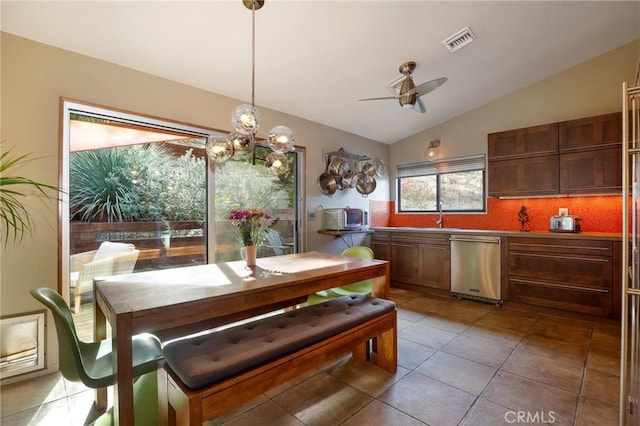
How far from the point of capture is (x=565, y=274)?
3.21m

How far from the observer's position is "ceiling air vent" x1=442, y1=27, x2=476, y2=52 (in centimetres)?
265

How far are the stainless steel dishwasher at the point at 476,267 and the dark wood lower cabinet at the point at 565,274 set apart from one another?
0.16 m

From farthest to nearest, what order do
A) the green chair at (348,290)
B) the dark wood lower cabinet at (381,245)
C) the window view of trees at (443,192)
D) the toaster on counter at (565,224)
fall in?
the dark wood lower cabinet at (381,245) < the window view of trees at (443,192) < the toaster on counter at (565,224) < the green chair at (348,290)

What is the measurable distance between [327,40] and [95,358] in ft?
9.51

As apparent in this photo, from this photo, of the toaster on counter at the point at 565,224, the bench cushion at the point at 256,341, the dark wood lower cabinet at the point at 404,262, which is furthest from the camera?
the dark wood lower cabinet at the point at 404,262

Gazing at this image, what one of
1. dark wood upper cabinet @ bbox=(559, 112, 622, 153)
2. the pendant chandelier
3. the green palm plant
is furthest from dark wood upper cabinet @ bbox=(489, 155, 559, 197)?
the green palm plant

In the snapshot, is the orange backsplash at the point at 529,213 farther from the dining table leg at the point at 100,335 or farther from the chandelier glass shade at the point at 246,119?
the dining table leg at the point at 100,335

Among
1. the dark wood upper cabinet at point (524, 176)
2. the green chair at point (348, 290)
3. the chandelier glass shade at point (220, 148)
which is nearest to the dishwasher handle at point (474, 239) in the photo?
the dark wood upper cabinet at point (524, 176)

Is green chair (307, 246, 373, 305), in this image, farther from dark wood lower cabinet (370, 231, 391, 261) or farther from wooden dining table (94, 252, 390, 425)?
dark wood lower cabinet (370, 231, 391, 261)

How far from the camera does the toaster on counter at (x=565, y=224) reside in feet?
11.2

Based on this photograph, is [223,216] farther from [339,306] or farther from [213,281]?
[339,306]

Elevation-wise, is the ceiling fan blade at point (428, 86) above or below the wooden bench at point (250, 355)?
above

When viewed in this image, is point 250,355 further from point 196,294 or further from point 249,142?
point 249,142

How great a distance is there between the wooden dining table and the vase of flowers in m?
0.13
